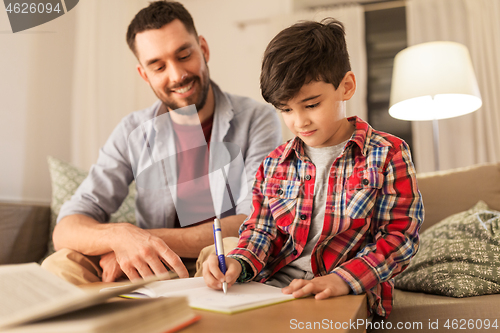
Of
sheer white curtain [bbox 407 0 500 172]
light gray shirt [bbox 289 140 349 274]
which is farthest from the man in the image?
sheer white curtain [bbox 407 0 500 172]

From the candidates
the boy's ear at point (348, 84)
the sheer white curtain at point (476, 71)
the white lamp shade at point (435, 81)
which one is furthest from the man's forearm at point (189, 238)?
the sheer white curtain at point (476, 71)

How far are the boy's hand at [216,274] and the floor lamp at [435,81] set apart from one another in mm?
1505

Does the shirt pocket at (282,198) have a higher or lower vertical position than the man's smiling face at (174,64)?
lower

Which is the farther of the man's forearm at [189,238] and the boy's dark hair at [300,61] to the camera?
the man's forearm at [189,238]

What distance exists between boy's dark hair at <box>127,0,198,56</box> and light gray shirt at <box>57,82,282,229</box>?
0.23 m

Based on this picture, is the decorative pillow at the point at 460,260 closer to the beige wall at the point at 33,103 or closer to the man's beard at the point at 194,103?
the man's beard at the point at 194,103

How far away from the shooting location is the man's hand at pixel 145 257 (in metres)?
0.80

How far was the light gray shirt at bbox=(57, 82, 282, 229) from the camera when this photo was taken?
111 cm

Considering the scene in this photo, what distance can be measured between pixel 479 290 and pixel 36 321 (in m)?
0.87

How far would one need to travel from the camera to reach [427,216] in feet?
4.12

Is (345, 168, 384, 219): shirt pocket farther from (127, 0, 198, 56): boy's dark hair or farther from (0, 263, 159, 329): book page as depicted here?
(127, 0, 198, 56): boy's dark hair

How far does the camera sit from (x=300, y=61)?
709mm

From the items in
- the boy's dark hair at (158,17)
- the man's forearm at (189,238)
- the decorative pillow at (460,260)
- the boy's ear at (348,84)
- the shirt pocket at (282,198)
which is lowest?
the decorative pillow at (460,260)

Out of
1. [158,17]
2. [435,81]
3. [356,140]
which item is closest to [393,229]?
[356,140]
